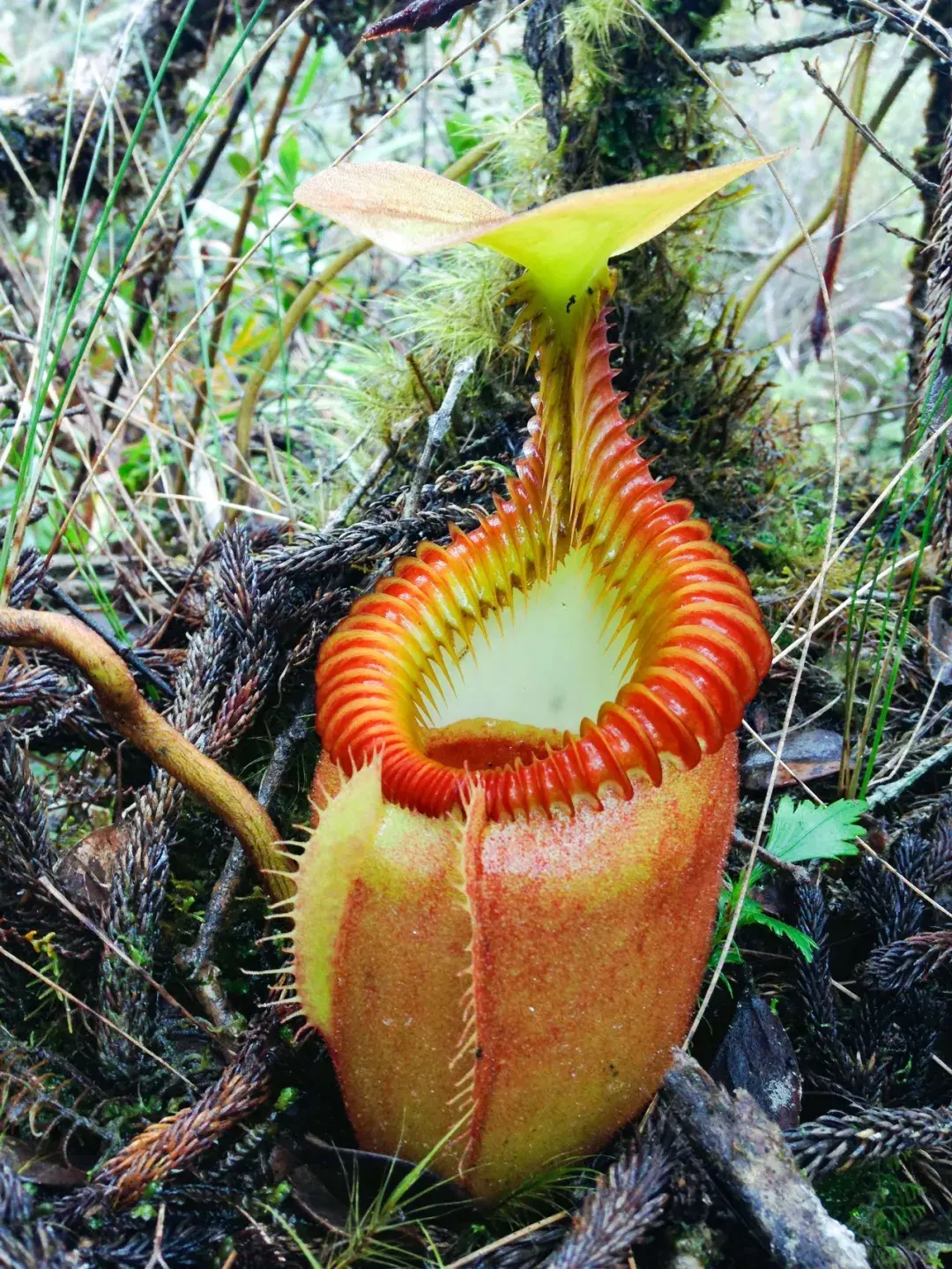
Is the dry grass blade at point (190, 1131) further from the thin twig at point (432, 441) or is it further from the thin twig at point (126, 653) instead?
the thin twig at point (432, 441)

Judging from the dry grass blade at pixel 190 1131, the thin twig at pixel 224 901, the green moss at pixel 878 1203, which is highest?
the thin twig at pixel 224 901

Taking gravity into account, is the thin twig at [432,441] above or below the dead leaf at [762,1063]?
above

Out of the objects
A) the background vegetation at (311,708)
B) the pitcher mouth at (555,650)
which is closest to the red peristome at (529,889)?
the pitcher mouth at (555,650)

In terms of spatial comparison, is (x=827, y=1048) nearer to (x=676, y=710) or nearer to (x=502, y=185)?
(x=676, y=710)

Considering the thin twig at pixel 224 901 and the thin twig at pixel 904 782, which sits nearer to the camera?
the thin twig at pixel 224 901

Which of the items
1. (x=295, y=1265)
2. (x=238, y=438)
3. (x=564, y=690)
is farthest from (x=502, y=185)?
(x=295, y=1265)
